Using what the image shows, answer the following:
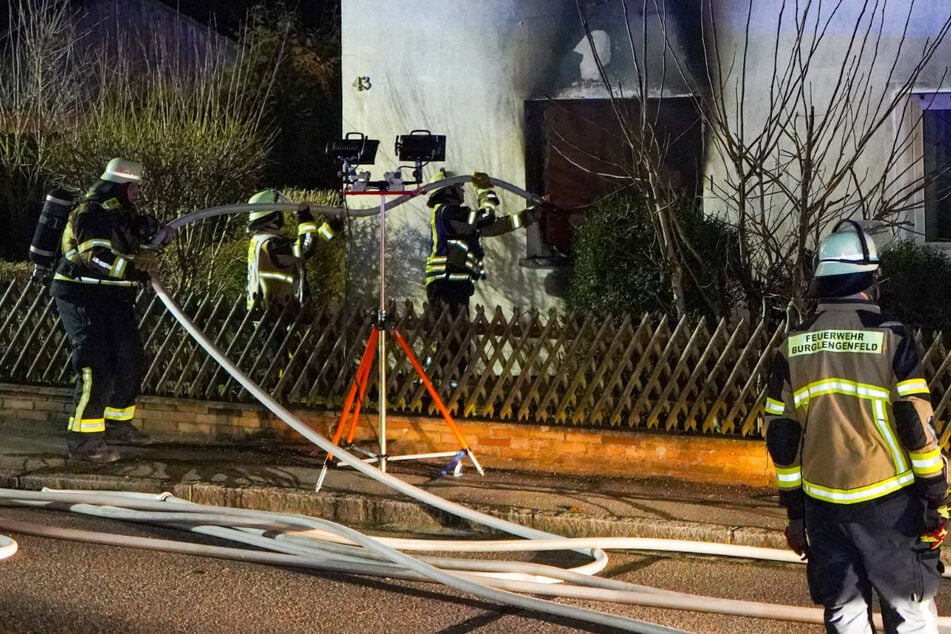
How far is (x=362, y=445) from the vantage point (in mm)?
7844

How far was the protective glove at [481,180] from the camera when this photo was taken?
856 centimetres

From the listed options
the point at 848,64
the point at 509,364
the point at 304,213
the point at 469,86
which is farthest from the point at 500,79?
the point at 509,364

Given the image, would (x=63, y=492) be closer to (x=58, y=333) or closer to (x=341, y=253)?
(x=58, y=333)

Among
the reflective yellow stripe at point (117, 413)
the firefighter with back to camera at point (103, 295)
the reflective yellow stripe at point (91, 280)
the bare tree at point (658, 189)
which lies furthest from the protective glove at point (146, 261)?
the bare tree at point (658, 189)

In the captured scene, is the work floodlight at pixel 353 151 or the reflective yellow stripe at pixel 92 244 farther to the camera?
the reflective yellow stripe at pixel 92 244

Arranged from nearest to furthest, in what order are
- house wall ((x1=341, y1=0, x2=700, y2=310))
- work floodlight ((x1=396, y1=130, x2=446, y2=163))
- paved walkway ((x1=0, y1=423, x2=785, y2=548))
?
paved walkway ((x1=0, y1=423, x2=785, y2=548)) → work floodlight ((x1=396, y1=130, x2=446, y2=163)) → house wall ((x1=341, y1=0, x2=700, y2=310))

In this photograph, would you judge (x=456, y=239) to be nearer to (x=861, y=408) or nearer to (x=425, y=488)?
(x=425, y=488)

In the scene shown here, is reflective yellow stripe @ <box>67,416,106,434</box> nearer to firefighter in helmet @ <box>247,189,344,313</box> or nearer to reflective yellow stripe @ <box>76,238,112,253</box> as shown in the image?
reflective yellow stripe @ <box>76,238,112,253</box>

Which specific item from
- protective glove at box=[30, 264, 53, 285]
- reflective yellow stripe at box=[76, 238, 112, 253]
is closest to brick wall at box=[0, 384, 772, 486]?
protective glove at box=[30, 264, 53, 285]

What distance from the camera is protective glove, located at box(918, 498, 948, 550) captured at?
11.3ft

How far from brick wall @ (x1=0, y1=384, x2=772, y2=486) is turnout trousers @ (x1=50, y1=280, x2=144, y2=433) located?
0.88 m

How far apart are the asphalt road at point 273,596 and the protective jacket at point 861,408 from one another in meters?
1.35

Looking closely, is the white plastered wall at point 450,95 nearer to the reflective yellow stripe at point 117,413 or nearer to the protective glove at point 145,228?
the protective glove at point 145,228

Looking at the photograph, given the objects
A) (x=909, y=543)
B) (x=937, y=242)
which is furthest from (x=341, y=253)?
(x=909, y=543)
